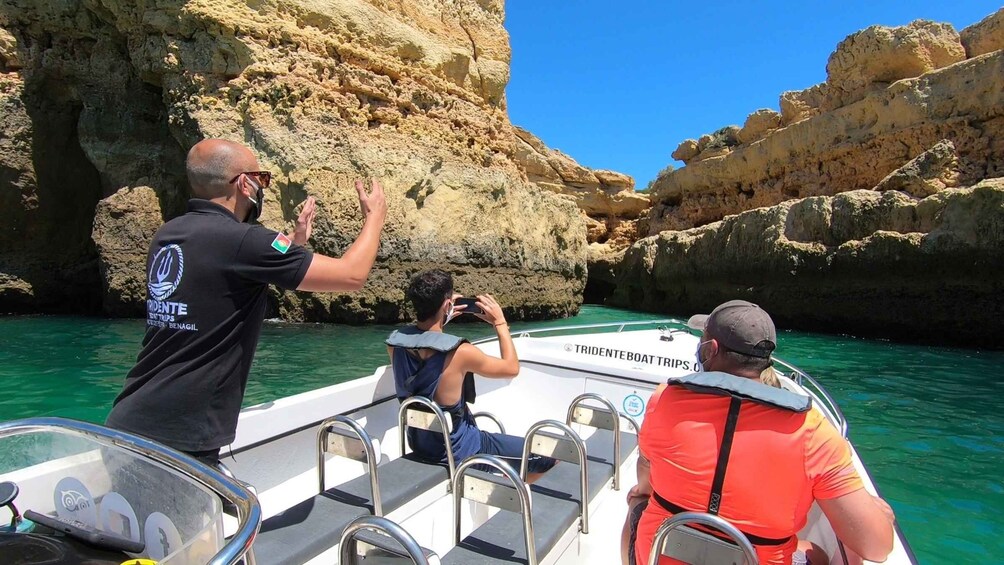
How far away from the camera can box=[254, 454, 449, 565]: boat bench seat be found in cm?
201

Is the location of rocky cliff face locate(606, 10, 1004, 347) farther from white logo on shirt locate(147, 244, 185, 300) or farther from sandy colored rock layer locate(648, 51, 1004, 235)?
white logo on shirt locate(147, 244, 185, 300)

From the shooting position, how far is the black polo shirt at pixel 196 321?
162 centimetres

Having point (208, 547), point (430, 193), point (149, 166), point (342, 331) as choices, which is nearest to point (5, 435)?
point (208, 547)

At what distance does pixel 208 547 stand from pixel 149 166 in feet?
57.1

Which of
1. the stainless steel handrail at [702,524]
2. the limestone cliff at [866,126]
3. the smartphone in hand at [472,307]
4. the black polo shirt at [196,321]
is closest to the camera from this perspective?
the stainless steel handrail at [702,524]

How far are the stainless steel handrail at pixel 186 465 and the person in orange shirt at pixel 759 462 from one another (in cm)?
119

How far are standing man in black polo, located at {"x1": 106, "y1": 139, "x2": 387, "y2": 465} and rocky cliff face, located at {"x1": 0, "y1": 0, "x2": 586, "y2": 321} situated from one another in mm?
11630

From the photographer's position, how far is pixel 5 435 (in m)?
1.38

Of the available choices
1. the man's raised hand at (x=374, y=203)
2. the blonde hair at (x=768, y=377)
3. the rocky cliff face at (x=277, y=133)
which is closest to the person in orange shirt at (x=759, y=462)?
the blonde hair at (x=768, y=377)

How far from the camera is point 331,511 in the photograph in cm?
230

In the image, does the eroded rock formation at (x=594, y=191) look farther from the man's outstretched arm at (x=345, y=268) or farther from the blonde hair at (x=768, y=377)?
the man's outstretched arm at (x=345, y=268)

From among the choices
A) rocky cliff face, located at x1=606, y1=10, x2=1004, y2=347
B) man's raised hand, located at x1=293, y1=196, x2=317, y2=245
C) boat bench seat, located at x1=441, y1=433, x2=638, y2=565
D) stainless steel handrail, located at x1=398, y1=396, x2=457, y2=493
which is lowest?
boat bench seat, located at x1=441, y1=433, x2=638, y2=565

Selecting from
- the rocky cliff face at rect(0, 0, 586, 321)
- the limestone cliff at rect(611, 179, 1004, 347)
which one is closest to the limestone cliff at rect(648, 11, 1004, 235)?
the limestone cliff at rect(611, 179, 1004, 347)

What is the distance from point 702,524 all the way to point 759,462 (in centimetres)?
24
